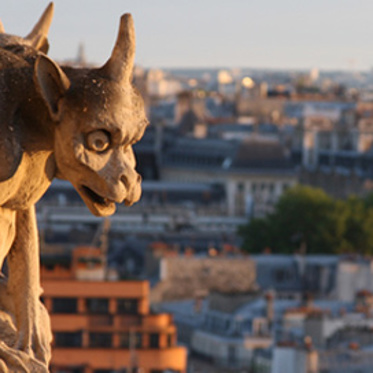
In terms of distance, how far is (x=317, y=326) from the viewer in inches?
2016

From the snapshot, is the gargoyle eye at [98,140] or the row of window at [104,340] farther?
the row of window at [104,340]

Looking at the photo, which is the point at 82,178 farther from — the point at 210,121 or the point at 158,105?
the point at 158,105

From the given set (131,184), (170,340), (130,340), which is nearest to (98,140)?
(131,184)

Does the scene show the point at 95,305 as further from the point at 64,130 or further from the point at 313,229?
the point at 313,229

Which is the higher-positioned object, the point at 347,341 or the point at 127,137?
the point at 127,137

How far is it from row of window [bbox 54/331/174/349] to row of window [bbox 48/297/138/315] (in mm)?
405

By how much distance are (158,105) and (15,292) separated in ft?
505

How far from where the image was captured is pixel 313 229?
82.8 metres

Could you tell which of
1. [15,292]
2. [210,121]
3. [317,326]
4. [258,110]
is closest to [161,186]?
[210,121]

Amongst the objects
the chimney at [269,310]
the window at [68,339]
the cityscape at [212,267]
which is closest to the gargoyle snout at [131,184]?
the cityscape at [212,267]

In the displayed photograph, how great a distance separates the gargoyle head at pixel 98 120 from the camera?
773 centimetres

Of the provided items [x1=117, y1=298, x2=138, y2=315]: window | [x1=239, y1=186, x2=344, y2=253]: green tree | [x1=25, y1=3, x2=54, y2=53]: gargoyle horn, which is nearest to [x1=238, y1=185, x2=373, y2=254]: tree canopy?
[x1=239, y1=186, x2=344, y2=253]: green tree

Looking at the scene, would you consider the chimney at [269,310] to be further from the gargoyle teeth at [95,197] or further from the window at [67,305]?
the gargoyle teeth at [95,197]

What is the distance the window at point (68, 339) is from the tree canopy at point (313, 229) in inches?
1386
